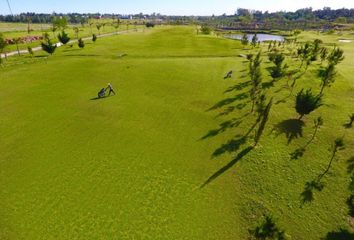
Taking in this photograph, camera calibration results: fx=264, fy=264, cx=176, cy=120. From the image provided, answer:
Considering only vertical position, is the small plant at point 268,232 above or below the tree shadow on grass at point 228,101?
below

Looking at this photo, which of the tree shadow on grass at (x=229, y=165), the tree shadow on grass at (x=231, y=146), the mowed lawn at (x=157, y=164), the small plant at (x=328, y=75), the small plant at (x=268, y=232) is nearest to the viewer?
the small plant at (x=268, y=232)

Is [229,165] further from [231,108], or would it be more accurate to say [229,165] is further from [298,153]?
[231,108]

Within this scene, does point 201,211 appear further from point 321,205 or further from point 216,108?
point 216,108

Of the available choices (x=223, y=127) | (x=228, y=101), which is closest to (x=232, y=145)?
(x=223, y=127)

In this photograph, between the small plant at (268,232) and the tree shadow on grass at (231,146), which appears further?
the tree shadow on grass at (231,146)

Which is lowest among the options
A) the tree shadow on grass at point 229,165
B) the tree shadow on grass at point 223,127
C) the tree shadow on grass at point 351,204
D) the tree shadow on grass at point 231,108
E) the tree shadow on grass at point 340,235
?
the tree shadow on grass at point 340,235

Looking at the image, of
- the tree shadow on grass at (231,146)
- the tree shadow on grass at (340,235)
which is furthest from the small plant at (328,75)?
the tree shadow on grass at (340,235)

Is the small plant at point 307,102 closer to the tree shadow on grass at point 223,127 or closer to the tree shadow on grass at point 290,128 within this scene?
the tree shadow on grass at point 290,128
